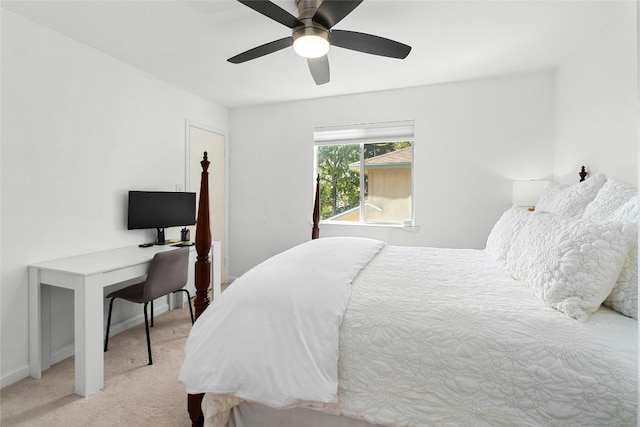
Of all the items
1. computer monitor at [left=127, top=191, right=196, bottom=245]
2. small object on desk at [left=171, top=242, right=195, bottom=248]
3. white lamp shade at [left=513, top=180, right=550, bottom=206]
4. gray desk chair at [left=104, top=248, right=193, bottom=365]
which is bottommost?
gray desk chair at [left=104, top=248, right=193, bottom=365]

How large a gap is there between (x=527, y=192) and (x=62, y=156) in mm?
4044

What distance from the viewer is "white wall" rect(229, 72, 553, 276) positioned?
3.20 meters

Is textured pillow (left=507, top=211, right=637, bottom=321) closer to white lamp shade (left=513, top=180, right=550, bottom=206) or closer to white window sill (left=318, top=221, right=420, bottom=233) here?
white lamp shade (left=513, top=180, right=550, bottom=206)

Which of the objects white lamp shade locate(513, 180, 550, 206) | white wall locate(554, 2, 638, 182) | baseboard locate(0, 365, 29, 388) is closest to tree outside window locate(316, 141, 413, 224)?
white lamp shade locate(513, 180, 550, 206)

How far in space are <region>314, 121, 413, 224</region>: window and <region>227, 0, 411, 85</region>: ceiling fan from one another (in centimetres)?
176

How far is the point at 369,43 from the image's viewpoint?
76.6 inches

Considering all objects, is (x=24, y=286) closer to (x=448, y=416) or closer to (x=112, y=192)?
(x=112, y=192)

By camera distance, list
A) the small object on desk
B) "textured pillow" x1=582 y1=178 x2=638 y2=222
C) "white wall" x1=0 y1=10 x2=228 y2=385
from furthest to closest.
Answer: the small object on desk → "white wall" x1=0 y1=10 x2=228 y2=385 → "textured pillow" x1=582 y1=178 x2=638 y2=222

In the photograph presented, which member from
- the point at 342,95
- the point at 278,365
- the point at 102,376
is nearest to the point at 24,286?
the point at 102,376

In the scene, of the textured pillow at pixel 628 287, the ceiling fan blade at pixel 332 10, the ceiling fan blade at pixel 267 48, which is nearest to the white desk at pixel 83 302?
the ceiling fan blade at pixel 267 48

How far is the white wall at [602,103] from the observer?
1.98m

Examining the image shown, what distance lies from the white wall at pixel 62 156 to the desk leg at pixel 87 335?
58 cm

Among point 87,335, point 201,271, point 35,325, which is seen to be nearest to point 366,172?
point 201,271

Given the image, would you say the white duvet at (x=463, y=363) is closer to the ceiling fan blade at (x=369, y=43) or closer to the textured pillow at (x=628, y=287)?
the textured pillow at (x=628, y=287)
